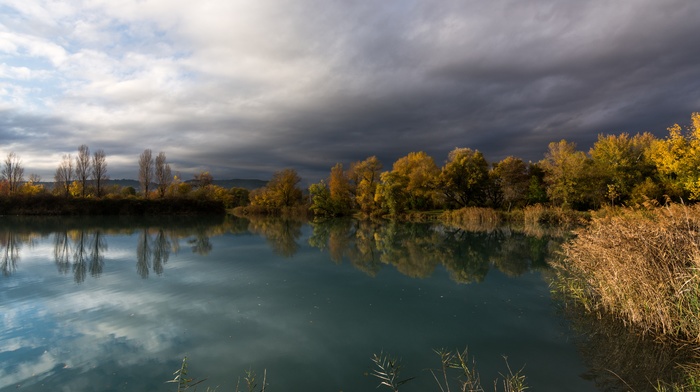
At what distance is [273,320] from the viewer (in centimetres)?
811

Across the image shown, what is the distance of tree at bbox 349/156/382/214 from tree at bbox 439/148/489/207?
921 cm

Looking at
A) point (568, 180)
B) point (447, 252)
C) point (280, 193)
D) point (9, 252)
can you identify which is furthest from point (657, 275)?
point (280, 193)

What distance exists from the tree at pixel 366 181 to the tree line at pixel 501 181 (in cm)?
14

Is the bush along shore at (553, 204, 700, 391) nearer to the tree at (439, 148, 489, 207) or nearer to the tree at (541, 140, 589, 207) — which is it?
the tree at (541, 140, 589, 207)

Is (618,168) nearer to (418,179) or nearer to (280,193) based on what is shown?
(418,179)

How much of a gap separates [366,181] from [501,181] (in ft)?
58.5

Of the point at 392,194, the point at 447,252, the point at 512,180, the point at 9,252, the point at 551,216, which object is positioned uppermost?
the point at 512,180

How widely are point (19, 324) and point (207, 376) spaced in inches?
219

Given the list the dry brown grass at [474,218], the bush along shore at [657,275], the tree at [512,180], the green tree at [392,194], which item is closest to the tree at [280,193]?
the green tree at [392,194]

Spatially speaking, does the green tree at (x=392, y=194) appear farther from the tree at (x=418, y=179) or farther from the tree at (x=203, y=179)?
the tree at (x=203, y=179)

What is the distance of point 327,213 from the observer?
52.3 meters

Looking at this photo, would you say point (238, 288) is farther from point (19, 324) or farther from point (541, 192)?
point (541, 192)

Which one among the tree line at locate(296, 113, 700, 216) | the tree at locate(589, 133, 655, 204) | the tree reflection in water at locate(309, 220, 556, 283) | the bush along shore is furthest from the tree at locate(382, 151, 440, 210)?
the bush along shore

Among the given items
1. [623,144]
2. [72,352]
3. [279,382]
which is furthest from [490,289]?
[623,144]
